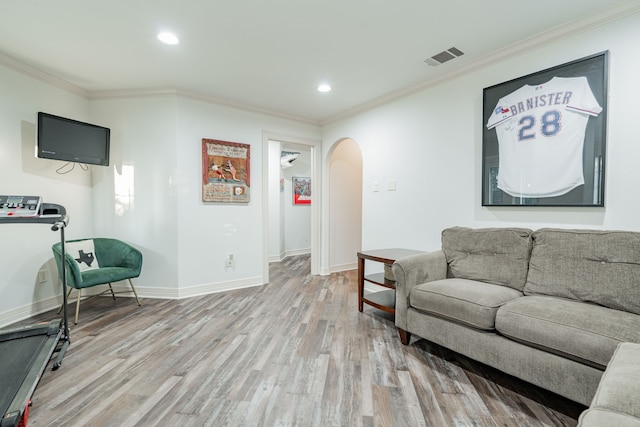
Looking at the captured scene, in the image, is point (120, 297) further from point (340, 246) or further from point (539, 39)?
point (539, 39)

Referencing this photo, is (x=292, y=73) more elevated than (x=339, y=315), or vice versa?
(x=292, y=73)

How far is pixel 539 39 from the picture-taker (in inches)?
88.5

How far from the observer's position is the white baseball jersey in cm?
207

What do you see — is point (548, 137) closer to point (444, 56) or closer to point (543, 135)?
point (543, 135)

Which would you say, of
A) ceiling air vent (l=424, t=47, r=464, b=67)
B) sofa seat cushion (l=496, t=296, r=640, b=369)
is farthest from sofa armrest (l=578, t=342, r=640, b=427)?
ceiling air vent (l=424, t=47, r=464, b=67)

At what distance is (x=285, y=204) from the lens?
6.28m

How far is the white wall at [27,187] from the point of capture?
8.70ft

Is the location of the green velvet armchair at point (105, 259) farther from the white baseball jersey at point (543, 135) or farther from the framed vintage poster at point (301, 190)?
the white baseball jersey at point (543, 135)

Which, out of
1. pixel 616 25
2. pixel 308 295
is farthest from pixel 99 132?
pixel 616 25

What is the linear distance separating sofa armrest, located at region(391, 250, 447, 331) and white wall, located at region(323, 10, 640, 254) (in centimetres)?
72

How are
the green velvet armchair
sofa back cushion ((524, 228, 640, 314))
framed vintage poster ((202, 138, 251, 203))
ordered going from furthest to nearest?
framed vintage poster ((202, 138, 251, 203)) → the green velvet armchair → sofa back cushion ((524, 228, 640, 314))

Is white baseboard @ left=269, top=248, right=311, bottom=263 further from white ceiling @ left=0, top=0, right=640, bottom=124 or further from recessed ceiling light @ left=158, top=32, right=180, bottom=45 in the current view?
recessed ceiling light @ left=158, top=32, right=180, bottom=45

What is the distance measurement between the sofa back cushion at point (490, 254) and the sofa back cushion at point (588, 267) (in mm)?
72

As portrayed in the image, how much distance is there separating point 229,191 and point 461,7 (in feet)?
9.92
